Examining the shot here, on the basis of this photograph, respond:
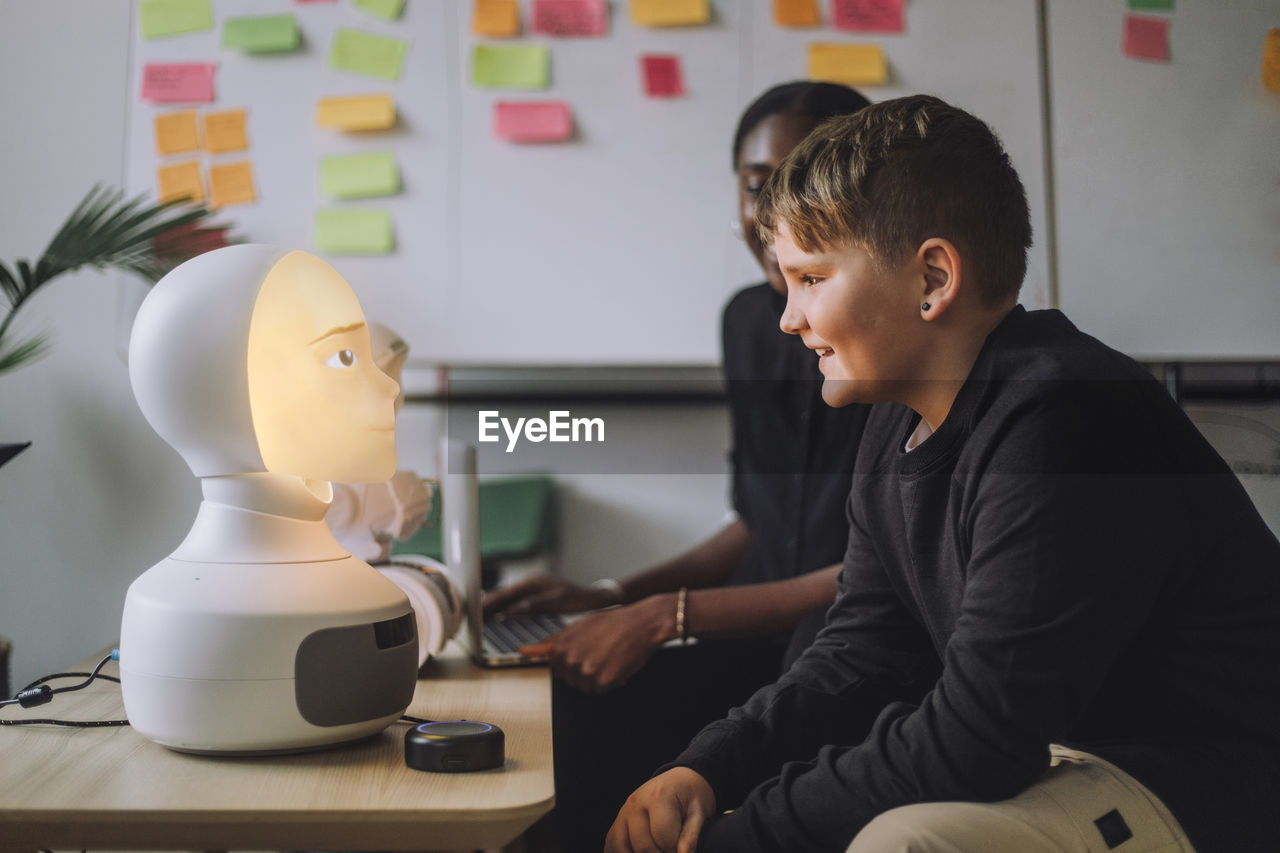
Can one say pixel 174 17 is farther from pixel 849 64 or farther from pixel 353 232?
pixel 849 64

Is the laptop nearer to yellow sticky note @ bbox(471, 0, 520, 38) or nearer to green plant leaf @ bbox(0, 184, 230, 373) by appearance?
green plant leaf @ bbox(0, 184, 230, 373)

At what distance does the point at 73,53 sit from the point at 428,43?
2.35 ft

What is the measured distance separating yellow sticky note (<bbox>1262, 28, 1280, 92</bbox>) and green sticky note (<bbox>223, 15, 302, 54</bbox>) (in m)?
1.65

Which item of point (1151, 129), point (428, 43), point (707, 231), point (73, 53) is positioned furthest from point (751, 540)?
point (73, 53)

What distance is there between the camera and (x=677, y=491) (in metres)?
2.05

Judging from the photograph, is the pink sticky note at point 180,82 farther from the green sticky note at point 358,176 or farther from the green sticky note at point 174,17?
the green sticky note at point 358,176

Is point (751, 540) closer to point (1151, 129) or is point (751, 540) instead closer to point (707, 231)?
point (707, 231)

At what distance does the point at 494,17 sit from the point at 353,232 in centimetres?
51

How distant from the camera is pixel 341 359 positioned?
29.8 inches

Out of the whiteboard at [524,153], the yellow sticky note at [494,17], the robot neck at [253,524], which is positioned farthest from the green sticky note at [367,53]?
the robot neck at [253,524]

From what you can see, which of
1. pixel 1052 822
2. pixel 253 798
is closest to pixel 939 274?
pixel 1052 822

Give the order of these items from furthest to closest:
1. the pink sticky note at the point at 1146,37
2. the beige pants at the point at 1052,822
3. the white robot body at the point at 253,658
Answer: the pink sticky note at the point at 1146,37
the white robot body at the point at 253,658
the beige pants at the point at 1052,822

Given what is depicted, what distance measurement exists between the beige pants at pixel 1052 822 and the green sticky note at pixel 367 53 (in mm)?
1755

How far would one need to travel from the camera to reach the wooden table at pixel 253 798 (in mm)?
591
